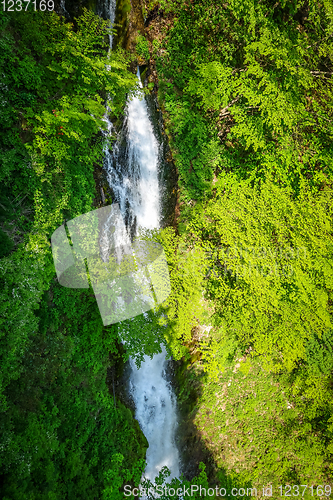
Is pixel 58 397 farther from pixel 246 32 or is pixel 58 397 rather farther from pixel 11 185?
pixel 246 32

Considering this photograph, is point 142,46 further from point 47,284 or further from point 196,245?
point 47,284

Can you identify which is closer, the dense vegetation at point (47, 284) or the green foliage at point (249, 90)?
the dense vegetation at point (47, 284)

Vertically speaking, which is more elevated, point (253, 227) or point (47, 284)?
point (47, 284)

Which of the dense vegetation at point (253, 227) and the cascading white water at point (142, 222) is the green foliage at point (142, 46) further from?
the cascading white water at point (142, 222)

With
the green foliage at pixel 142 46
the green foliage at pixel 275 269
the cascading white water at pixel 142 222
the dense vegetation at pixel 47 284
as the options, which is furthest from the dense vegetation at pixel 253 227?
the dense vegetation at pixel 47 284

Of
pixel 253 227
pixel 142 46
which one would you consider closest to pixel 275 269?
pixel 253 227

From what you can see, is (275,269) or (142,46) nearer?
(275,269)
